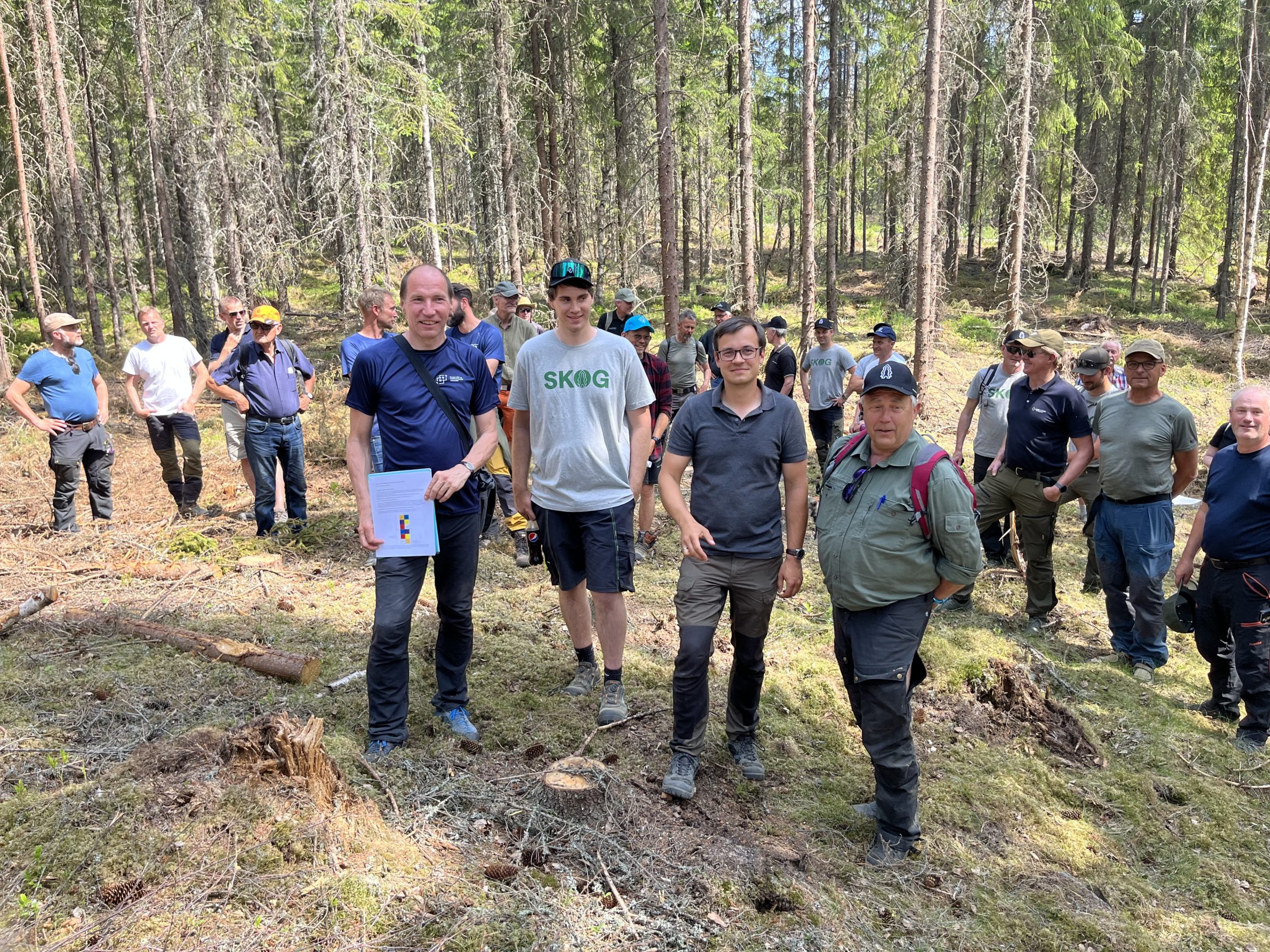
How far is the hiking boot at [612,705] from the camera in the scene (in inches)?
167

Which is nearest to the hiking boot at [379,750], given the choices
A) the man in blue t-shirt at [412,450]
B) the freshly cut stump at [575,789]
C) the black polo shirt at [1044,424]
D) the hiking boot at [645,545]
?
the man in blue t-shirt at [412,450]

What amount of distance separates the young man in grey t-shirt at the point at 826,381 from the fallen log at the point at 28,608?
25.4 feet

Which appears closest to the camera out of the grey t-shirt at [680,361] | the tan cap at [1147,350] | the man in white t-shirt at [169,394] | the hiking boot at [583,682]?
the hiking boot at [583,682]

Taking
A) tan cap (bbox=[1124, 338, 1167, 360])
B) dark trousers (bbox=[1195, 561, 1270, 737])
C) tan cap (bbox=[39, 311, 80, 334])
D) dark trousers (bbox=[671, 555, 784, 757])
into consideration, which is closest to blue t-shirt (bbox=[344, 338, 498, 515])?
dark trousers (bbox=[671, 555, 784, 757])

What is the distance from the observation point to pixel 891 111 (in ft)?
73.5

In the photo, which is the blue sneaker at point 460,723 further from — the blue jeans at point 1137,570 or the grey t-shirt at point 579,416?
the blue jeans at point 1137,570

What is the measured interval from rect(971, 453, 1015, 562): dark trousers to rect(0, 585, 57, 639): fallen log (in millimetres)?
7597

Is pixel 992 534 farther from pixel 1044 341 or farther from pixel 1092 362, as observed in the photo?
pixel 1044 341

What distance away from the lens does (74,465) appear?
24.4 ft

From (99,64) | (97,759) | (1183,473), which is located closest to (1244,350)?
(1183,473)

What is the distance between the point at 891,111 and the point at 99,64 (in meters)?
23.9

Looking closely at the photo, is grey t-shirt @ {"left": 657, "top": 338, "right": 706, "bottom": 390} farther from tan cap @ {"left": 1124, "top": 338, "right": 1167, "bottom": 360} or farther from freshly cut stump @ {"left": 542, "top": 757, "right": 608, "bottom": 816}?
freshly cut stump @ {"left": 542, "top": 757, "right": 608, "bottom": 816}

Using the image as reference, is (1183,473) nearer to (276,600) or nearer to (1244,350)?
(276,600)

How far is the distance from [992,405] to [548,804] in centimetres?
584
